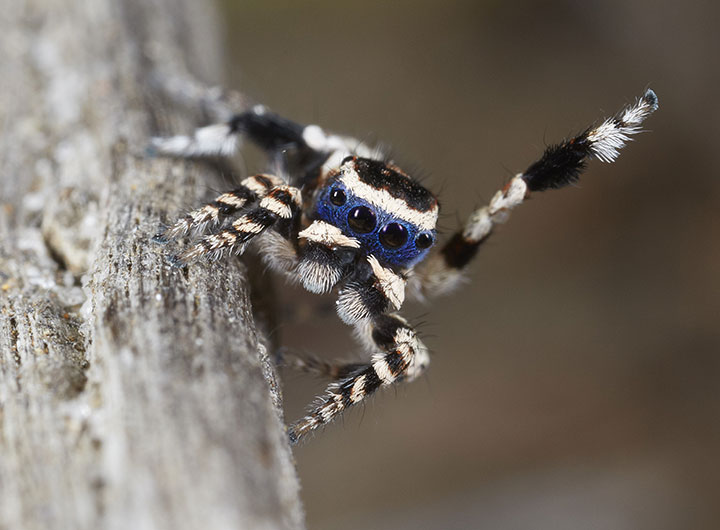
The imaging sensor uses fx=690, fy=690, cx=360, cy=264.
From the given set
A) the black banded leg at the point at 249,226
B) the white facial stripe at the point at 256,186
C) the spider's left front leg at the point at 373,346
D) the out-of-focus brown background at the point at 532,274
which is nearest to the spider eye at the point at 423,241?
the spider's left front leg at the point at 373,346

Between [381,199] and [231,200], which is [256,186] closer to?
[231,200]

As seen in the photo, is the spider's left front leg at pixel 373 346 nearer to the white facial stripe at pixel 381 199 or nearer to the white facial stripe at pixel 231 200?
the white facial stripe at pixel 381 199

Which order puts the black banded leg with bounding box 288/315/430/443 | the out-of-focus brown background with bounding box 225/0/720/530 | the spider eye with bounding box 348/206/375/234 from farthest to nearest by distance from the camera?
the out-of-focus brown background with bounding box 225/0/720/530
the spider eye with bounding box 348/206/375/234
the black banded leg with bounding box 288/315/430/443

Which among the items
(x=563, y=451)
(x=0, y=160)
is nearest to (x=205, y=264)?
(x=0, y=160)

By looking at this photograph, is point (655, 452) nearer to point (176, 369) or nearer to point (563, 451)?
point (563, 451)

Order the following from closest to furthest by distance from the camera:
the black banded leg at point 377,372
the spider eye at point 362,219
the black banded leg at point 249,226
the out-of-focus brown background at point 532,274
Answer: the black banded leg at point 249,226 < the black banded leg at point 377,372 < the spider eye at point 362,219 < the out-of-focus brown background at point 532,274

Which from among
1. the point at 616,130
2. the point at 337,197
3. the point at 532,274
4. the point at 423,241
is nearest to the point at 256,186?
the point at 337,197

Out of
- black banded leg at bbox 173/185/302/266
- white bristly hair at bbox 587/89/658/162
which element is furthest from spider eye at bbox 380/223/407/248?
white bristly hair at bbox 587/89/658/162

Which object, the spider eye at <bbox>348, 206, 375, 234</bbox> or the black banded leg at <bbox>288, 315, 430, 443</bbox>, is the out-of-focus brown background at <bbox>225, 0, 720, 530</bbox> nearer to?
the black banded leg at <bbox>288, 315, 430, 443</bbox>
